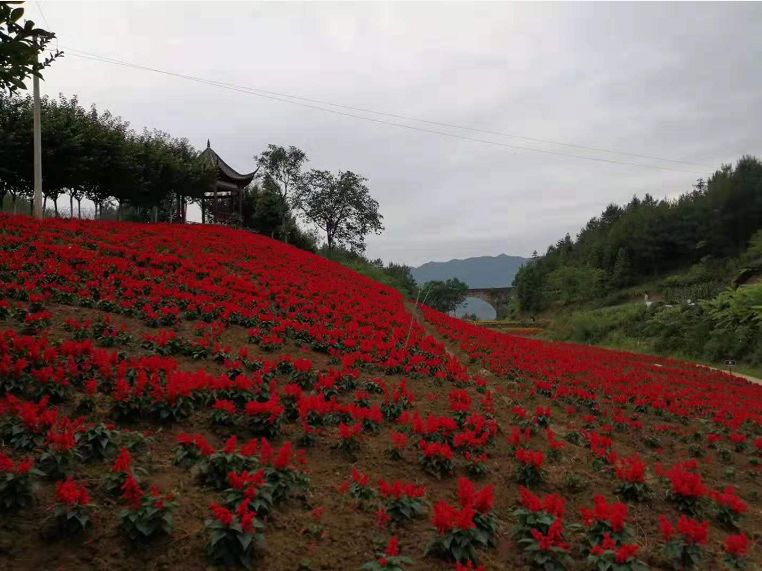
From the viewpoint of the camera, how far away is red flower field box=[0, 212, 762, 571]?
3131 millimetres

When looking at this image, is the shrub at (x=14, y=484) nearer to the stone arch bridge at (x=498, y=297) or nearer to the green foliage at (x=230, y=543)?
the green foliage at (x=230, y=543)

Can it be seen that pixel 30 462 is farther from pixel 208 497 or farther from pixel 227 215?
pixel 227 215

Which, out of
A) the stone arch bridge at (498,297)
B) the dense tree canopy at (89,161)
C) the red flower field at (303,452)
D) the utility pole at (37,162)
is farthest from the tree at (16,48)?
the stone arch bridge at (498,297)

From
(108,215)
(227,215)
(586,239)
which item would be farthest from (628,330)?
(586,239)

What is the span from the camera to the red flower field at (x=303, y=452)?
3131 millimetres

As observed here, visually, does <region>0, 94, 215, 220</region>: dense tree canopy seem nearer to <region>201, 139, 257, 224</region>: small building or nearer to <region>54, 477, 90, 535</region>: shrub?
<region>201, 139, 257, 224</region>: small building

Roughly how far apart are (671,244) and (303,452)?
156 ft

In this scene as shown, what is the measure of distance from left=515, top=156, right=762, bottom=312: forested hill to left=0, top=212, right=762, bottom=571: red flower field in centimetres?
3316

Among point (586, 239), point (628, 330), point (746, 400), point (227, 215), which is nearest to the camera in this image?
point (746, 400)

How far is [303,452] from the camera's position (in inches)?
170

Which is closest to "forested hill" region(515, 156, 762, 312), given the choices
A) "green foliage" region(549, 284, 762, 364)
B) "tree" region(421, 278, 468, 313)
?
"green foliage" region(549, 284, 762, 364)

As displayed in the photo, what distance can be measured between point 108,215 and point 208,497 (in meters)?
32.4

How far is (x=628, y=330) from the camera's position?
2770 cm

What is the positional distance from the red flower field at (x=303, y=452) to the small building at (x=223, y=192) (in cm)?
1888
